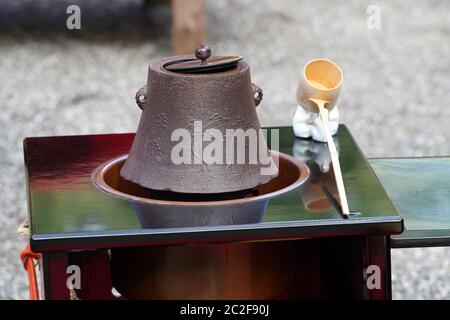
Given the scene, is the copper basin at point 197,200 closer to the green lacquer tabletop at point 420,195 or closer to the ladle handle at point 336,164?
the ladle handle at point 336,164

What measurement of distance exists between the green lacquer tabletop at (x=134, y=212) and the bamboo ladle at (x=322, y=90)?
0.08 metres

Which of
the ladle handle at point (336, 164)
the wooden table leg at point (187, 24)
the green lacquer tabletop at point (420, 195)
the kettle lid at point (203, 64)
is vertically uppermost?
the wooden table leg at point (187, 24)

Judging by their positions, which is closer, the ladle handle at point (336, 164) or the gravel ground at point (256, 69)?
the ladle handle at point (336, 164)

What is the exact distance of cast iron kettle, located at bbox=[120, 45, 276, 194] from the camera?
1943mm

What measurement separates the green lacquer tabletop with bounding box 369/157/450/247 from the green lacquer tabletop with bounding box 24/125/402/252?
108 millimetres

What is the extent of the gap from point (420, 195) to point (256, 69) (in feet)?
13.1

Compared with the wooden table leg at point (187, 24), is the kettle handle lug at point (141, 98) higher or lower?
lower

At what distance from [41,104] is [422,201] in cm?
371

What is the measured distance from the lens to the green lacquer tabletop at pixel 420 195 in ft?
6.39

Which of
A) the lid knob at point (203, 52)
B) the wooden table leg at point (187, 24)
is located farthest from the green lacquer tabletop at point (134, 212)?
the wooden table leg at point (187, 24)

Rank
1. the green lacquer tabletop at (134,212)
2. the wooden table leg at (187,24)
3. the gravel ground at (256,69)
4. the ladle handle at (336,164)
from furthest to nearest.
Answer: the wooden table leg at (187,24), the gravel ground at (256,69), the ladle handle at (336,164), the green lacquer tabletop at (134,212)

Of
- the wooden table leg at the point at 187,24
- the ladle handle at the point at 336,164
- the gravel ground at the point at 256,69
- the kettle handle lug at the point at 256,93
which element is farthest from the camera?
the wooden table leg at the point at 187,24

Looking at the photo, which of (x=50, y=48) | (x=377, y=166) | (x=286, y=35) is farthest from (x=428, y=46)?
(x=377, y=166)

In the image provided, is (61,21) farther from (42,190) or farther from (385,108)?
(42,190)
